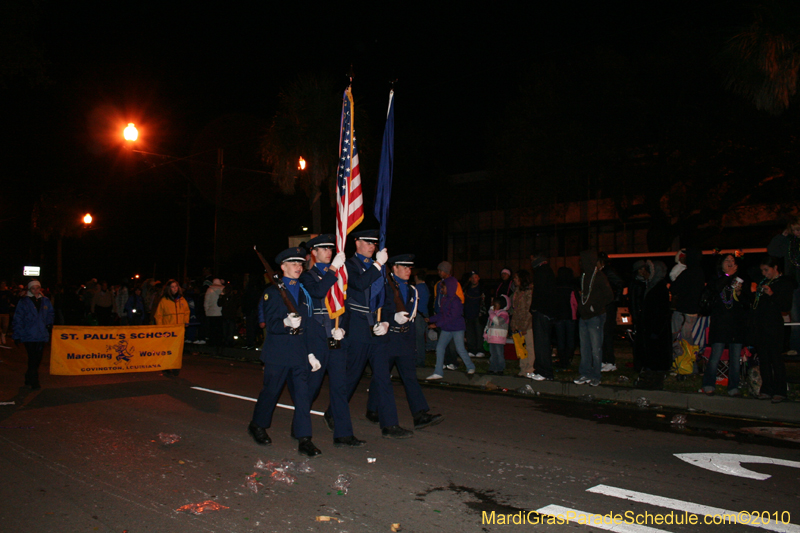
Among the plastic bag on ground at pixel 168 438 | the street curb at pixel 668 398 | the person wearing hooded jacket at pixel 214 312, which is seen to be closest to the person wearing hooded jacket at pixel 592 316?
the street curb at pixel 668 398

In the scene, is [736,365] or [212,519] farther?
[736,365]

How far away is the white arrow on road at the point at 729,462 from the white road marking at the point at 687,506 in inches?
41.0

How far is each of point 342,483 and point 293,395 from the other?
4.35 ft

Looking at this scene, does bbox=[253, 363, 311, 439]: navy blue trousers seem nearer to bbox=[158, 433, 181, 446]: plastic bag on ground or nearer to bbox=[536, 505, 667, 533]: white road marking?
bbox=[158, 433, 181, 446]: plastic bag on ground

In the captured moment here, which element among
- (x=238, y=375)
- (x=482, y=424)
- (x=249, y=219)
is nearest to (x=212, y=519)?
(x=482, y=424)

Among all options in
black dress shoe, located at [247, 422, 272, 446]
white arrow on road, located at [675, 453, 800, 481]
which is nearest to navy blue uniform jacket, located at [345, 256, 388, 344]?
black dress shoe, located at [247, 422, 272, 446]

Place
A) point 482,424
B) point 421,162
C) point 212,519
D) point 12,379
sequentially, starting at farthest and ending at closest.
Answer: point 421,162 → point 12,379 → point 482,424 → point 212,519

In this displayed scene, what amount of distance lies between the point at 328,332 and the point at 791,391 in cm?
706

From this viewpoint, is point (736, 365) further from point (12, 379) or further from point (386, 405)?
point (12, 379)

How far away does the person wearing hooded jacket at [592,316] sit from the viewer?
9.80 meters

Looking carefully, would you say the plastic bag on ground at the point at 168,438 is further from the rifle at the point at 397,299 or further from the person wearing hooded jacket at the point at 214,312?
the person wearing hooded jacket at the point at 214,312

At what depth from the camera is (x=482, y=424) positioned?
7.51 m

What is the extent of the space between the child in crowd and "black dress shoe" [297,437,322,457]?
5634 mm

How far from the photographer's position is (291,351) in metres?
6.11
